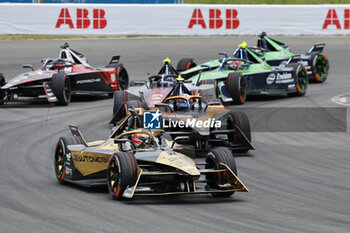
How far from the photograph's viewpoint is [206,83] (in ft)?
70.8

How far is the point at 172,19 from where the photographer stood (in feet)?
125

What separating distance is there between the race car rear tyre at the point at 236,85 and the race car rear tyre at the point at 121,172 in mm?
11924

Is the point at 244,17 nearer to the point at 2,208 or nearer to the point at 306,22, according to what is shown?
the point at 306,22

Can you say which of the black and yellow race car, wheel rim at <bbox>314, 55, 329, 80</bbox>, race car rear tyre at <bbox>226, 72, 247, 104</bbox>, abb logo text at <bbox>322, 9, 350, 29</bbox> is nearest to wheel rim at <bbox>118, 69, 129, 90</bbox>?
race car rear tyre at <bbox>226, 72, 247, 104</bbox>

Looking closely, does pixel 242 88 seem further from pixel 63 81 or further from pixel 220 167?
pixel 220 167

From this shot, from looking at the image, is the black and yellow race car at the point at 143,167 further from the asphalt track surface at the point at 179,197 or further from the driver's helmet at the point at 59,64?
the driver's helmet at the point at 59,64

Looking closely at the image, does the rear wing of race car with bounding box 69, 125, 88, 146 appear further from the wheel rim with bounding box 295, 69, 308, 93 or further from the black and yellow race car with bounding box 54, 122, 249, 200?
the wheel rim with bounding box 295, 69, 308, 93

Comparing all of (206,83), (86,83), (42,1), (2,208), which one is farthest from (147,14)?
(2,208)

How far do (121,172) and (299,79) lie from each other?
1555 centimetres

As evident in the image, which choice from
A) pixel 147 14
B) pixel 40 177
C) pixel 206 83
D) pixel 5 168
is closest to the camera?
pixel 40 177

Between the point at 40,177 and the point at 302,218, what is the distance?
536 cm

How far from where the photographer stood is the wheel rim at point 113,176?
38.3ft

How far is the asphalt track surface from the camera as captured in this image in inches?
404

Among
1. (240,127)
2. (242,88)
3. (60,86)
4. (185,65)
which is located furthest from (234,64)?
(240,127)
